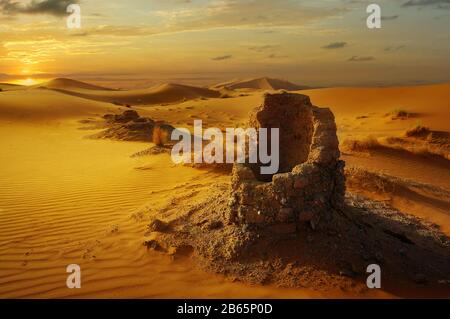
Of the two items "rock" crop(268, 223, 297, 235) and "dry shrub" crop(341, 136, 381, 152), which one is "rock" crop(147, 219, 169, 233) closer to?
"rock" crop(268, 223, 297, 235)

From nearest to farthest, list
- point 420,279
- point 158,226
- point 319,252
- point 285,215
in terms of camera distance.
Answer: point 420,279 < point 319,252 < point 285,215 < point 158,226

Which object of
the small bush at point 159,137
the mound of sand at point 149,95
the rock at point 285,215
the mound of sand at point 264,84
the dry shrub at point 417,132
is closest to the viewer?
the rock at point 285,215

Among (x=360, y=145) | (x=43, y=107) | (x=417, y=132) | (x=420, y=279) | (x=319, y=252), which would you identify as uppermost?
(x=43, y=107)

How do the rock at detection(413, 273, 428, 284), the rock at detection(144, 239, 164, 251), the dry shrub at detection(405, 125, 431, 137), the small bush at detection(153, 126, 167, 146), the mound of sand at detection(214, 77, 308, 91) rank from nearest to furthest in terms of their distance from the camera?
1. the rock at detection(413, 273, 428, 284)
2. the rock at detection(144, 239, 164, 251)
3. the small bush at detection(153, 126, 167, 146)
4. the dry shrub at detection(405, 125, 431, 137)
5. the mound of sand at detection(214, 77, 308, 91)

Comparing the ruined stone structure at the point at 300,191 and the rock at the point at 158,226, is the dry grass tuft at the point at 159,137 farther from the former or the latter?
the ruined stone structure at the point at 300,191

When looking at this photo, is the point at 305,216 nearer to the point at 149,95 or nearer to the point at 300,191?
the point at 300,191

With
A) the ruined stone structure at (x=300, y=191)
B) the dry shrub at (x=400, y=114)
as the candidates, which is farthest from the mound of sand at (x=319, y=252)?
the dry shrub at (x=400, y=114)

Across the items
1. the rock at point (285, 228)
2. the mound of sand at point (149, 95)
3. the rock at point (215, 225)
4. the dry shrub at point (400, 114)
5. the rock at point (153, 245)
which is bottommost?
the rock at point (153, 245)

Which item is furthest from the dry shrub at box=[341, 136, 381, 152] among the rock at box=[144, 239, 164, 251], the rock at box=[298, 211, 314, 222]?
the rock at box=[144, 239, 164, 251]

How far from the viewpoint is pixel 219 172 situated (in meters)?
9.86

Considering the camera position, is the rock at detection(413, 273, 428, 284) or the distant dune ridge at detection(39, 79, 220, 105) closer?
the rock at detection(413, 273, 428, 284)

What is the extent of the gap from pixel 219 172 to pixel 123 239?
392 cm

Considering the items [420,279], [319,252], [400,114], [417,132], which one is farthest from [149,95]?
[420,279]

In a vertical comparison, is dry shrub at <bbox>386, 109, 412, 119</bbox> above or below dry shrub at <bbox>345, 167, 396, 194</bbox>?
above
